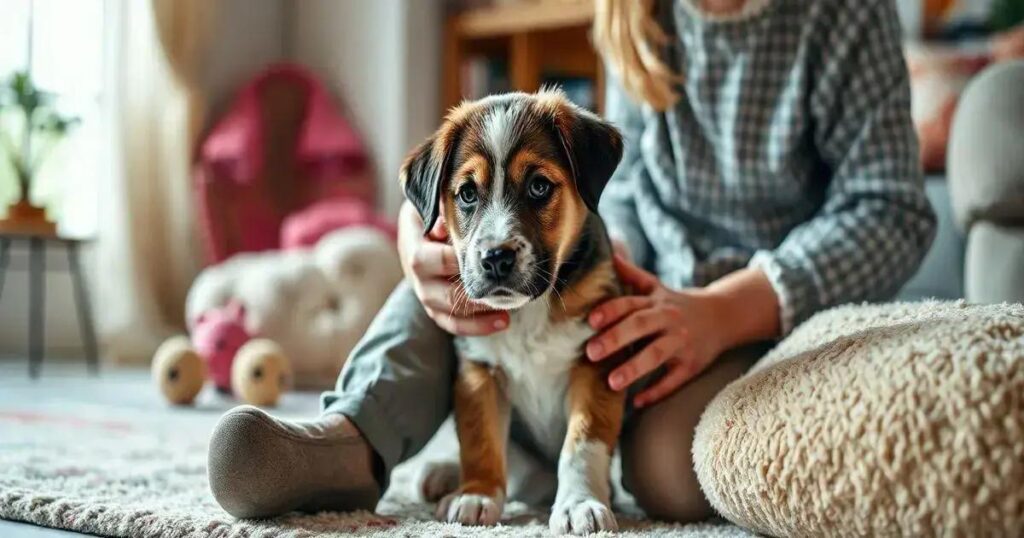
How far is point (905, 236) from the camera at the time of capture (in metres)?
1.61

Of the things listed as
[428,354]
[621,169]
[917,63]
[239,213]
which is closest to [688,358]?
[428,354]

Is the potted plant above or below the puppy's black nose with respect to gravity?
below

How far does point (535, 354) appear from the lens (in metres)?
1.37

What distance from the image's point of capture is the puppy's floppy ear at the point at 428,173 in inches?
53.0

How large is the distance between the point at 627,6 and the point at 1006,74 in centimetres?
91

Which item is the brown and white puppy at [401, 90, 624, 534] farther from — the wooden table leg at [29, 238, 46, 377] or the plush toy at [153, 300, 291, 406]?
the wooden table leg at [29, 238, 46, 377]

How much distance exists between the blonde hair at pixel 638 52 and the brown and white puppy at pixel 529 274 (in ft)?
1.03

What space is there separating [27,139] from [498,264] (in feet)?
10.0

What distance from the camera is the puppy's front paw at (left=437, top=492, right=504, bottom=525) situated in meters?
1.27

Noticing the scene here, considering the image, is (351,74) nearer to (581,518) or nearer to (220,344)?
(220,344)

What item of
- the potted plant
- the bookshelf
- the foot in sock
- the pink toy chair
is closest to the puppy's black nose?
the foot in sock

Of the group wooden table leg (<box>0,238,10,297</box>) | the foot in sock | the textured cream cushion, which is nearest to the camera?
the textured cream cushion

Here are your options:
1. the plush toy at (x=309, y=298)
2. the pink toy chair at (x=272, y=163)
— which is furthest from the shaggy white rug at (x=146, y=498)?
the pink toy chair at (x=272, y=163)

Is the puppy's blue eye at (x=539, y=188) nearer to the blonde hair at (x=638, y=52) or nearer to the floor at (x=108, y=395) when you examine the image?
the blonde hair at (x=638, y=52)
